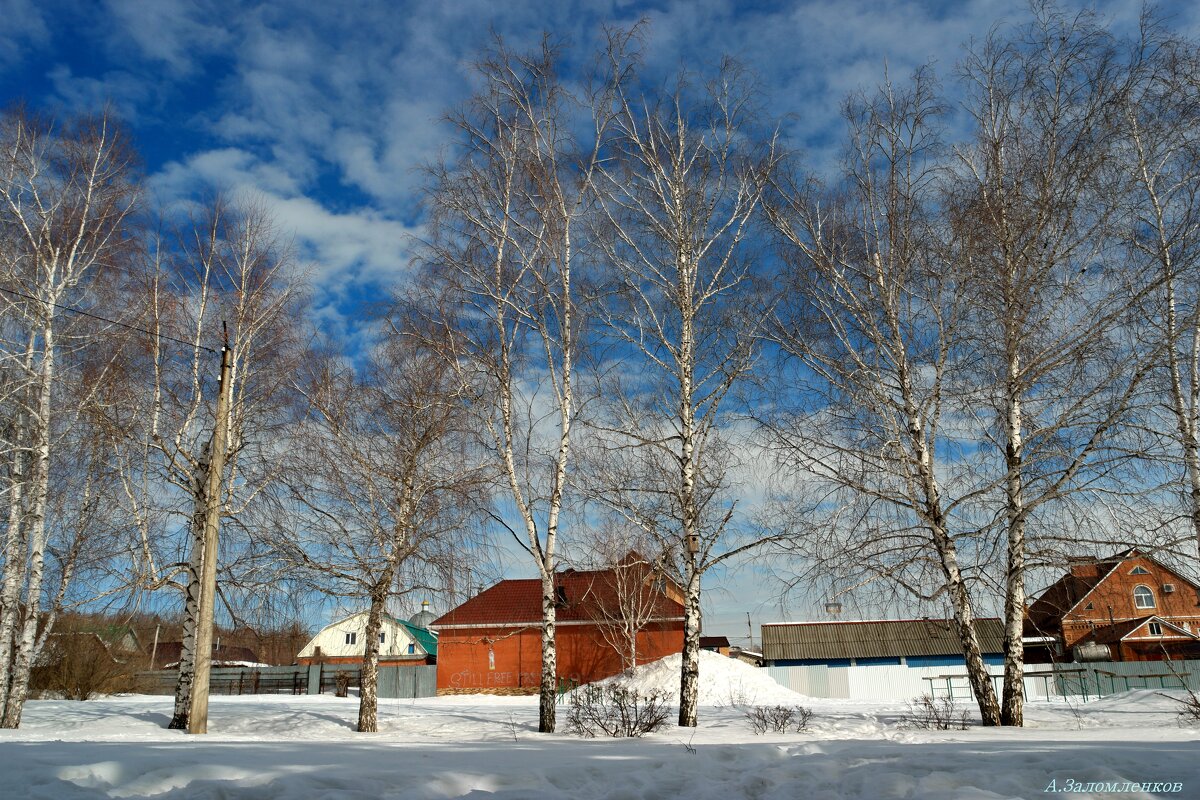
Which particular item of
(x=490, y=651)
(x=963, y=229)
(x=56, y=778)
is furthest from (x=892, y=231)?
(x=490, y=651)

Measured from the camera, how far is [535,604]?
3688 centimetres

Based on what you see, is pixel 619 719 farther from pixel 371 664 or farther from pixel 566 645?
pixel 566 645

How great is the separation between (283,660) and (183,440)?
65851 mm

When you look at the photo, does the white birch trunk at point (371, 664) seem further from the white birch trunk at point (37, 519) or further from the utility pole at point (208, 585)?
the white birch trunk at point (37, 519)

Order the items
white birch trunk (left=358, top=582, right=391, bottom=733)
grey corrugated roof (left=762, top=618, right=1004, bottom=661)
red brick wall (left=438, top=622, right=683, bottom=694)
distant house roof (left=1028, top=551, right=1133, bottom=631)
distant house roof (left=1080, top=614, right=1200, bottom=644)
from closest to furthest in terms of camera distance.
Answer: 1. distant house roof (left=1028, top=551, right=1133, bottom=631)
2. white birch trunk (left=358, top=582, right=391, bottom=733)
3. red brick wall (left=438, top=622, right=683, bottom=694)
4. distant house roof (left=1080, top=614, right=1200, bottom=644)
5. grey corrugated roof (left=762, top=618, right=1004, bottom=661)

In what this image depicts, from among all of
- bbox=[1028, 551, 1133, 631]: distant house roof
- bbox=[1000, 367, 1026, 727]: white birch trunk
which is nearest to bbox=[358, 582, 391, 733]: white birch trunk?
bbox=[1000, 367, 1026, 727]: white birch trunk

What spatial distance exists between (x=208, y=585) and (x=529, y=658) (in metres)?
24.0

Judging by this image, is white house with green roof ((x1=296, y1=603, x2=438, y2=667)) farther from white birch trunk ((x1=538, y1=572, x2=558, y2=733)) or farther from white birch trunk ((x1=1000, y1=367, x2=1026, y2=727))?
white birch trunk ((x1=1000, y1=367, x2=1026, y2=727))

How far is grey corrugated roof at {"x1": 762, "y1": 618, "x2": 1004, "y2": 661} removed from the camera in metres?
38.8

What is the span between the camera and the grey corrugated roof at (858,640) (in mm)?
38844

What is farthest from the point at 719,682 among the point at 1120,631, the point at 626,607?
the point at 1120,631

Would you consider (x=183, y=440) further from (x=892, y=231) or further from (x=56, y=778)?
(x=892, y=231)

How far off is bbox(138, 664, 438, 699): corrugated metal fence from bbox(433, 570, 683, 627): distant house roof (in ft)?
8.77

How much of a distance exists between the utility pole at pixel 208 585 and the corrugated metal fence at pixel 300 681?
940 inches
